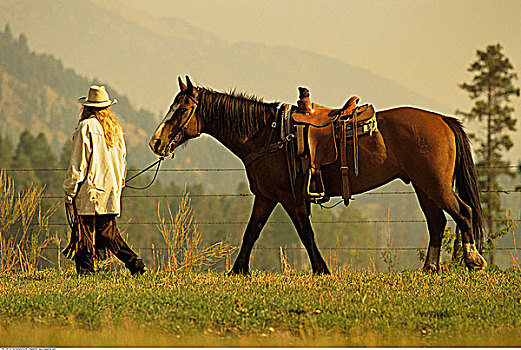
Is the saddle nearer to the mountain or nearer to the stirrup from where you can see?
the stirrup

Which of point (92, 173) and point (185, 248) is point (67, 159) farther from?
point (92, 173)

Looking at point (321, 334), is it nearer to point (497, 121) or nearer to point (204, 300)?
point (204, 300)

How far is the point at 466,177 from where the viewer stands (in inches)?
273

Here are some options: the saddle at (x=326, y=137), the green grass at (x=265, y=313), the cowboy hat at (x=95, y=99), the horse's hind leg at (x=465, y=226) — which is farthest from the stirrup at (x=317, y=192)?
the cowboy hat at (x=95, y=99)

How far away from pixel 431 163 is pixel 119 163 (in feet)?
11.8

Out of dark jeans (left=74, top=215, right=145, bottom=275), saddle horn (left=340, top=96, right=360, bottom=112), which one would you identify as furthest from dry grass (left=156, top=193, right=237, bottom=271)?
saddle horn (left=340, top=96, right=360, bottom=112)

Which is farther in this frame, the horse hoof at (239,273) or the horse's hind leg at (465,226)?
the horse hoof at (239,273)

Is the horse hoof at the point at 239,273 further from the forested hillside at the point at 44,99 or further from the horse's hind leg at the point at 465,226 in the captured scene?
the forested hillside at the point at 44,99

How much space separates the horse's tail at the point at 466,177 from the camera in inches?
271

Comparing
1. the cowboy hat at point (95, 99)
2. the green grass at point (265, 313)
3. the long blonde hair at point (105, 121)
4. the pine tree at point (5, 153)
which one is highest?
the pine tree at point (5, 153)

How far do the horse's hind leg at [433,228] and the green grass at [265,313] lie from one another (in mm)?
648

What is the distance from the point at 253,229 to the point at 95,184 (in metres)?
1.87

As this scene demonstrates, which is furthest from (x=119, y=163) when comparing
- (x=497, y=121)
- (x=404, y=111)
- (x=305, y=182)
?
(x=497, y=121)

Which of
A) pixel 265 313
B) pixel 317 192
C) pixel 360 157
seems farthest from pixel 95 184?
pixel 360 157
